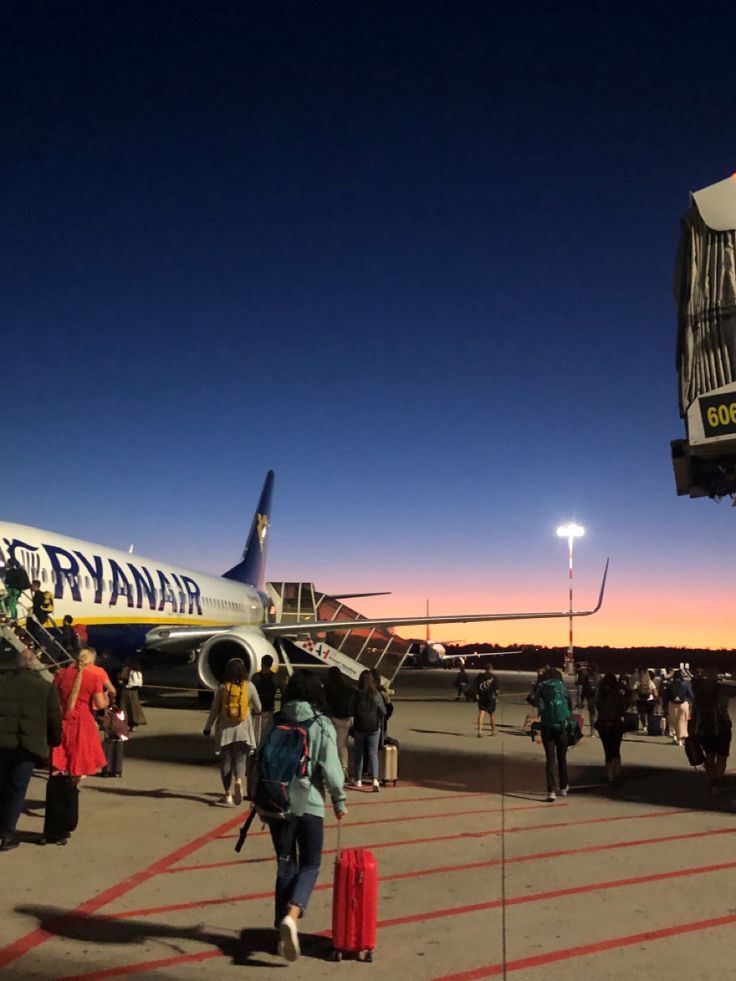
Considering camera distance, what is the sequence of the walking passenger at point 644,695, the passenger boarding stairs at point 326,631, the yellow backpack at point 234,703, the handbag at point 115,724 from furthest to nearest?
1. the passenger boarding stairs at point 326,631
2. the walking passenger at point 644,695
3. the handbag at point 115,724
4. the yellow backpack at point 234,703

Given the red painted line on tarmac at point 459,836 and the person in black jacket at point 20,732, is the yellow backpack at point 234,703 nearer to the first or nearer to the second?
the red painted line on tarmac at point 459,836

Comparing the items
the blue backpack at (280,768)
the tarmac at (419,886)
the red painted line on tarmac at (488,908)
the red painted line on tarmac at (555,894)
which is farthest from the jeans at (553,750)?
the blue backpack at (280,768)

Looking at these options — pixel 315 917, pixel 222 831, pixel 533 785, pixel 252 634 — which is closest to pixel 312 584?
pixel 252 634

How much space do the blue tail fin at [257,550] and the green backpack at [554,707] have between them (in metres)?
28.8

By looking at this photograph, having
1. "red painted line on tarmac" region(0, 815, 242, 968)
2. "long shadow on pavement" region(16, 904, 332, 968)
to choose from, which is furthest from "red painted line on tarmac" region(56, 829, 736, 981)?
"red painted line on tarmac" region(0, 815, 242, 968)

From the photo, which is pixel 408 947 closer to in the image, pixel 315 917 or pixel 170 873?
pixel 315 917

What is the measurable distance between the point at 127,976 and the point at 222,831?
3.49m

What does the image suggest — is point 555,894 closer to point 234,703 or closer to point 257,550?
point 234,703

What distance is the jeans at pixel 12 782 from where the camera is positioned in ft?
22.7

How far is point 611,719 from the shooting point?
1080cm

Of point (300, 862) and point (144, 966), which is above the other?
point (300, 862)

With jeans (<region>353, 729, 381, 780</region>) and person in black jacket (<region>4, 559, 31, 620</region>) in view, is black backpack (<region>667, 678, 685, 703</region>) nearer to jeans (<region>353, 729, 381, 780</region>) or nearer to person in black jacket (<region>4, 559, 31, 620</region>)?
jeans (<region>353, 729, 381, 780</region>)

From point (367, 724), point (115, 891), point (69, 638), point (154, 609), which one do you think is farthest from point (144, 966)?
point (154, 609)

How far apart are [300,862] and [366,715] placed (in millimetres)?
5239
